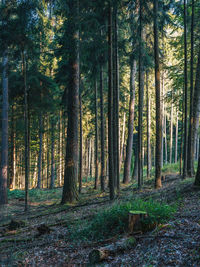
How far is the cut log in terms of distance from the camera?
13.6 feet

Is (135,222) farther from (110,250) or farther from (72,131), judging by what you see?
(72,131)

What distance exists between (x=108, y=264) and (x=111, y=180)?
18.5 feet

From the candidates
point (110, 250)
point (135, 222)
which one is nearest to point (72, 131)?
point (135, 222)

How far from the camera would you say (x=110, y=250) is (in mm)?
4297

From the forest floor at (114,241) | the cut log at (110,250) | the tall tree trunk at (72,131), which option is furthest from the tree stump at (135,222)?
the tall tree trunk at (72,131)

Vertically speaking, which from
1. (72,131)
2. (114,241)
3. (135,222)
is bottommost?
(114,241)

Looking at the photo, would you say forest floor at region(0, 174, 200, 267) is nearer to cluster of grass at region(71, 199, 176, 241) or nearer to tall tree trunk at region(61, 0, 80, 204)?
cluster of grass at region(71, 199, 176, 241)

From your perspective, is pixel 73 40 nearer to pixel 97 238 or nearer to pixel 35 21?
pixel 35 21

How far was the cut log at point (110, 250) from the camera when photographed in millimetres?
4133

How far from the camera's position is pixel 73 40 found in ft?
33.0

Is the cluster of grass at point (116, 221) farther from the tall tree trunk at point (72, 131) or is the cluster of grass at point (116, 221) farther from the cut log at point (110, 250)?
the tall tree trunk at point (72, 131)

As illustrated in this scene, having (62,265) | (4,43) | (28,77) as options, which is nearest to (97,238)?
(62,265)

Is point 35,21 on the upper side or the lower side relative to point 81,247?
upper

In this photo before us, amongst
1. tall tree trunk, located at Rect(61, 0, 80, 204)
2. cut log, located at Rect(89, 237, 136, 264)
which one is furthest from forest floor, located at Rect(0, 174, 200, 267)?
tall tree trunk, located at Rect(61, 0, 80, 204)
